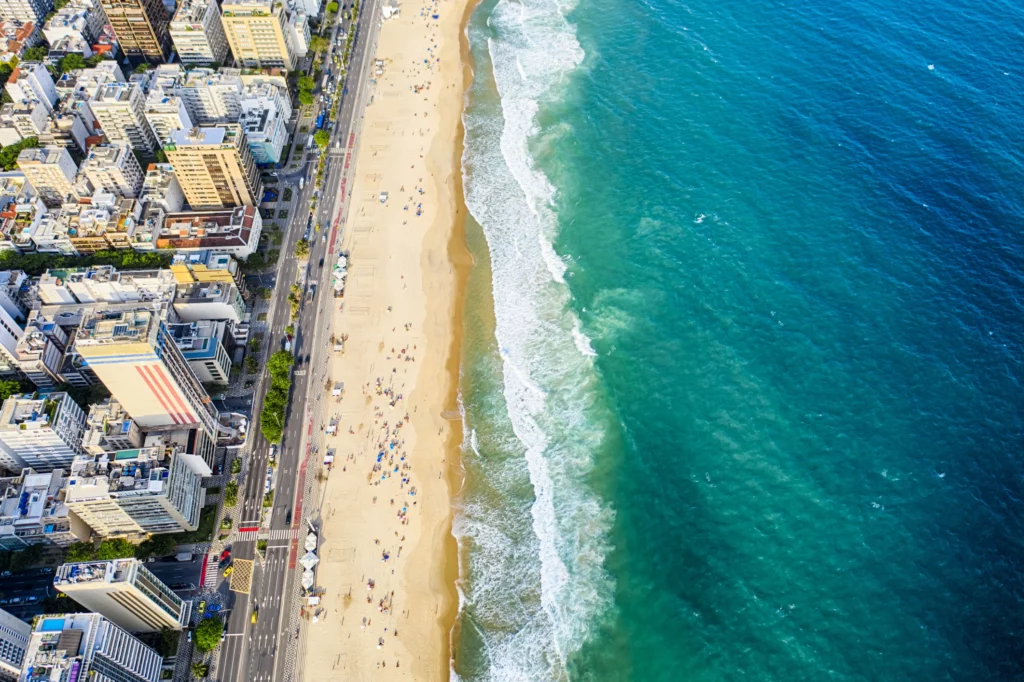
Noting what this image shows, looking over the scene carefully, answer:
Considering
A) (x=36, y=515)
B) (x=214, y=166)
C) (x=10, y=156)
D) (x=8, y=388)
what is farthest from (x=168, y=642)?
(x=10, y=156)

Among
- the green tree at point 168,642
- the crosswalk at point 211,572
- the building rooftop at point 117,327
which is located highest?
the building rooftop at point 117,327

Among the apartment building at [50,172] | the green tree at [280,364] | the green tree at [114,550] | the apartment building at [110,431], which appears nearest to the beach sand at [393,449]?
the green tree at [280,364]

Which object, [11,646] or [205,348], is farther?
[205,348]

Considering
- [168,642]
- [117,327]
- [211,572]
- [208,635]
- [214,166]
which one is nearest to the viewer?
[117,327]

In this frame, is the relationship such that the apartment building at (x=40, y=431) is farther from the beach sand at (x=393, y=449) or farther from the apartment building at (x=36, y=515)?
the beach sand at (x=393, y=449)

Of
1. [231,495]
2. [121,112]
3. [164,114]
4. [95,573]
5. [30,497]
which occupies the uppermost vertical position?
[164,114]

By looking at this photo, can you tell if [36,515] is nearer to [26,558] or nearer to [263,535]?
[26,558]

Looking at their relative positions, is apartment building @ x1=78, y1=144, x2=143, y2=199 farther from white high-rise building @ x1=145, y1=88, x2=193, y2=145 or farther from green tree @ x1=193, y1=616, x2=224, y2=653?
green tree @ x1=193, y1=616, x2=224, y2=653
